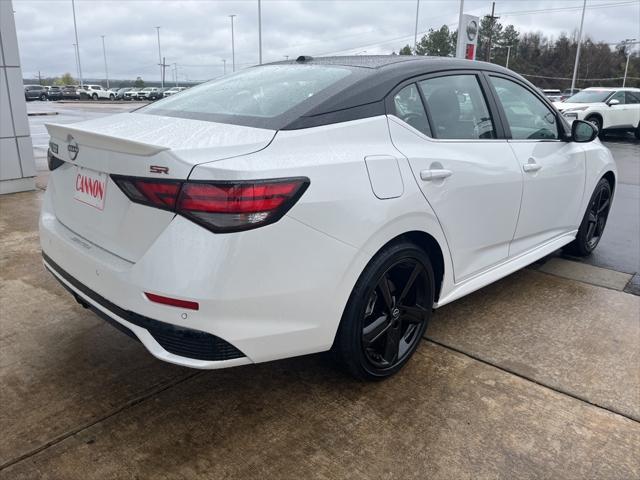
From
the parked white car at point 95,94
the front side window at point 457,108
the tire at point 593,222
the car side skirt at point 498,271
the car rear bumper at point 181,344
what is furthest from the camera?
the parked white car at point 95,94

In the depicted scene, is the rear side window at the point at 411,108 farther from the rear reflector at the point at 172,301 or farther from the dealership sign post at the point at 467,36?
the dealership sign post at the point at 467,36

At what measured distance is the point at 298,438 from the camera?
238 centimetres

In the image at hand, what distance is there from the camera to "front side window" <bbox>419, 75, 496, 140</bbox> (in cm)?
294

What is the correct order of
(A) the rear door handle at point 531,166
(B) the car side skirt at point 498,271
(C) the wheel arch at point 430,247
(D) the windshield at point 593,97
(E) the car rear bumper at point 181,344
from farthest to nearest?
(D) the windshield at point 593,97, (A) the rear door handle at point 531,166, (B) the car side skirt at point 498,271, (C) the wheel arch at point 430,247, (E) the car rear bumper at point 181,344

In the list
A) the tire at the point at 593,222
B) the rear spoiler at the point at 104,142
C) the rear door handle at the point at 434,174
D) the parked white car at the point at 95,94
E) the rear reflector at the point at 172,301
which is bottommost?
the parked white car at the point at 95,94

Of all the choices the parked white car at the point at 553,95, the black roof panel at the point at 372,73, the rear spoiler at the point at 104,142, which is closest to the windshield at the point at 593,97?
the parked white car at the point at 553,95

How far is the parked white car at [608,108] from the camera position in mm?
16344

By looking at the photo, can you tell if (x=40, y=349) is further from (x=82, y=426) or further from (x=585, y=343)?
(x=585, y=343)

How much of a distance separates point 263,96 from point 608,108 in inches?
659

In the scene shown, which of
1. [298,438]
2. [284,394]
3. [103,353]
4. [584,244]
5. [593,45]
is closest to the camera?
[298,438]

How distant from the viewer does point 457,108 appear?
3.13 metres

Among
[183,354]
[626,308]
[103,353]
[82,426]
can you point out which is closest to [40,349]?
[103,353]

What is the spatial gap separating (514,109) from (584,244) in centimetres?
181

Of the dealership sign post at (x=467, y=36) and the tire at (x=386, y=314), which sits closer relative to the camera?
the tire at (x=386, y=314)
